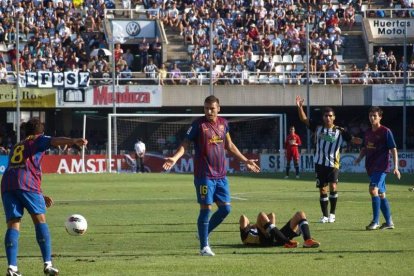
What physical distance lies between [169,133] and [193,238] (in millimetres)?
36040

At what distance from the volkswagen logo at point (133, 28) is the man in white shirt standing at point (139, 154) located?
1188 cm

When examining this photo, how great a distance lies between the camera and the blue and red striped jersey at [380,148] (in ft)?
67.6

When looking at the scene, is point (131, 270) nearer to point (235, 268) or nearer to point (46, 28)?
point (235, 268)

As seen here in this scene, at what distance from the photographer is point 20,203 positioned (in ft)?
45.5

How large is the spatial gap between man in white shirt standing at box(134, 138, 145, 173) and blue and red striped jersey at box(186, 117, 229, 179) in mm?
33888

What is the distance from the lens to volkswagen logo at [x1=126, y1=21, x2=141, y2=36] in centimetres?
6198

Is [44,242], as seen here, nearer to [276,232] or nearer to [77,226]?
[77,226]

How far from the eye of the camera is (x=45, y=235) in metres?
13.6

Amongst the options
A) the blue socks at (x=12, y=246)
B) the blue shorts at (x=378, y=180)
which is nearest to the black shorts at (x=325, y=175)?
the blue shorts at (x=378, y=180)

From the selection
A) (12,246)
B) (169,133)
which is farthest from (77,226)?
(169,133)

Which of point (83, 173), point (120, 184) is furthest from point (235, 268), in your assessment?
point (83, 173)

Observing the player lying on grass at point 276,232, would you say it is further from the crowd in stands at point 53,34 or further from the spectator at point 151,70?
the crowd in stands at point 53,34

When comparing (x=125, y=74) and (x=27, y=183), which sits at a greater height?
(x=125, y=74)

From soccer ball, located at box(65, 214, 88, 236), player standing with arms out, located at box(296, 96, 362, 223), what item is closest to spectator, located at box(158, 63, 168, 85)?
player standing with arms out, located at box(296, 96, 362, 223)
